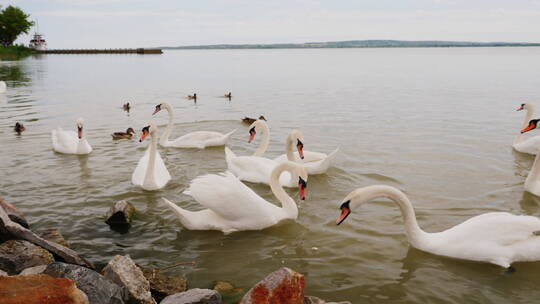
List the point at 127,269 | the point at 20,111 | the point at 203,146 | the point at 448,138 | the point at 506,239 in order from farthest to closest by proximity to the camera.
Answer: the point at 20,111
the point at 448,138
the point at 203,146
the point at 506,239
the point at 127,269

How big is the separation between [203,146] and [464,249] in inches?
345

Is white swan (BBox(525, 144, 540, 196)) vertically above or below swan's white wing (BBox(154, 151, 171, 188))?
above

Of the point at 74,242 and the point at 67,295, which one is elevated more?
the point at 67,295

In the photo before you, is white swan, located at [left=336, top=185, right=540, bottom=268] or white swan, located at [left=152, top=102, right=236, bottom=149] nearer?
white swan, located at [left=336, top=185, right=540, bottom=268]

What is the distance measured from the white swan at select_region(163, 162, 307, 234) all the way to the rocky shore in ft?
4.82

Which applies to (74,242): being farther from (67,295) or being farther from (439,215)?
(439,215)

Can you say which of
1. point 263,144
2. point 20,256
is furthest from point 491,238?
point 263,144

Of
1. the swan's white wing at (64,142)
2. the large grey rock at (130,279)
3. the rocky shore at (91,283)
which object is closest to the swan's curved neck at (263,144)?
the swan's white wing at (64,142)

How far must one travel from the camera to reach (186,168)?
452 inches

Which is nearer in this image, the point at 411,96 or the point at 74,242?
the point at 74,242

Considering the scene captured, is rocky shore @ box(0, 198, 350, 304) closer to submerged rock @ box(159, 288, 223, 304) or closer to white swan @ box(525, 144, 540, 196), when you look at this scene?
submerged rock @ box(159, 288, 223, 304)

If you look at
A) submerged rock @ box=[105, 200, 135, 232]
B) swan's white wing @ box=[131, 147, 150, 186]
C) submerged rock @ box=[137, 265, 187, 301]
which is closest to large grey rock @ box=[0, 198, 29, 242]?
submerged rock @ box=[105, 200, 135, 232]

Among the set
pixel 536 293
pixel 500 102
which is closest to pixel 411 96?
pixel 500 102

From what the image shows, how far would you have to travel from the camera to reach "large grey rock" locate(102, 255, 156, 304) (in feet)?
16.1
